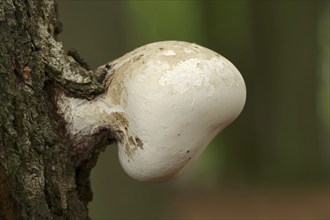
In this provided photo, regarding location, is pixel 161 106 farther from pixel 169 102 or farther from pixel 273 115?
pixel 273 115

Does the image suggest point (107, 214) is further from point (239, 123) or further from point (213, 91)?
point (239, 123)

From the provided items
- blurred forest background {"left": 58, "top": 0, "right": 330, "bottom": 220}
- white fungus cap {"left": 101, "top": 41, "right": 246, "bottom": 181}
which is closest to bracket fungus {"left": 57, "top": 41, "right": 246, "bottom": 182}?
white fungus cap {"left": 101, "top": 41, "right": 246, "bottom": 181}

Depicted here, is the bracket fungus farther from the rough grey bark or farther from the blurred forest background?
the blurred forest background

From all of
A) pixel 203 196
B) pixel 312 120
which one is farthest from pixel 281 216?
pixel 203 196

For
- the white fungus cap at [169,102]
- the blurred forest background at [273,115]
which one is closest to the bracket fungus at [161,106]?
the white fungus cap at [169,102]

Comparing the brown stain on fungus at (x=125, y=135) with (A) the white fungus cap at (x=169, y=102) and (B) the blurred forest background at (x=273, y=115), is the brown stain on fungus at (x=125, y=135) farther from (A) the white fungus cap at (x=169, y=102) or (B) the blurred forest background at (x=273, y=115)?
(B) the blurred forest background at (x=273, y=115)

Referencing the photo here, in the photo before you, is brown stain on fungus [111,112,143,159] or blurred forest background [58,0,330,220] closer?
brown stain on fungus [111,112,143,159]
